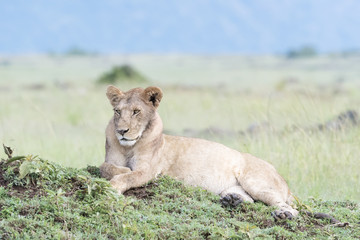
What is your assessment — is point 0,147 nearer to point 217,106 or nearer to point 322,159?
point 322,159

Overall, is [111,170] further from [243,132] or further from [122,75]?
[122,75]

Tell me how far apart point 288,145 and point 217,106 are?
28.3 ft

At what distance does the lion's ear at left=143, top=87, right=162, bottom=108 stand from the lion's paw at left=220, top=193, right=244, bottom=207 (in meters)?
1.28

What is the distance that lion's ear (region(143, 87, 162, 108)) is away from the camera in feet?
23.0

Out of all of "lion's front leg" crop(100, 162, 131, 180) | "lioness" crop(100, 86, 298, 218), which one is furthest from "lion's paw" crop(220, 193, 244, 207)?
"lion's front leg" crop(100, 162, 131, 180)

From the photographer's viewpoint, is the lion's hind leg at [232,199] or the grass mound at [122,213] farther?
the lion's hind leg at [232,199]

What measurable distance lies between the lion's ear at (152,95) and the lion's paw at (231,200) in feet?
4.20

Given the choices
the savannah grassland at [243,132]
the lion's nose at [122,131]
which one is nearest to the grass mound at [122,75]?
the savannah grassland at [243,132]

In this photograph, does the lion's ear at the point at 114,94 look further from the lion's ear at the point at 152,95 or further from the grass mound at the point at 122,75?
the grass mound at the point at 122,75

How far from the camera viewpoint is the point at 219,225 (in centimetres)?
612

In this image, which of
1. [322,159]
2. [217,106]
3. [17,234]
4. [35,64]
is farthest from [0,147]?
[35,64]

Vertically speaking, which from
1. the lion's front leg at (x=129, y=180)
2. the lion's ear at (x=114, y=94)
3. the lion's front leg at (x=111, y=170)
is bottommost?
the lion's front leg at (x=129, y=180)

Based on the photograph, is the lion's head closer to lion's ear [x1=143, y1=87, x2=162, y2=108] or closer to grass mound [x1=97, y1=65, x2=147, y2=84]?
lion's ear [x1=143, y1=87, x2=162, y2=108]

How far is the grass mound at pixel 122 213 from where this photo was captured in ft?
18.4
